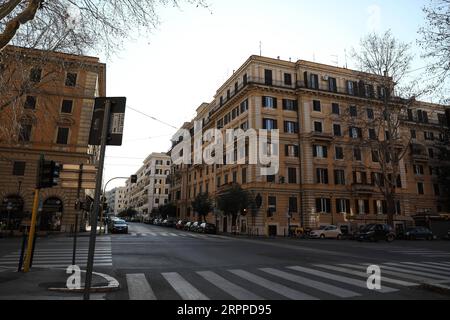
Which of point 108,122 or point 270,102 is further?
point 270,102

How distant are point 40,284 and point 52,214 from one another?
89.3ft

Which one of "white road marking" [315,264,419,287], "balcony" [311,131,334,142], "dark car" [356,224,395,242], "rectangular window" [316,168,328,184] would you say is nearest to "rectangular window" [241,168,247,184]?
"rectangular window" [316,168,328,184]

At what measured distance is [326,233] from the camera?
33000 millimetres

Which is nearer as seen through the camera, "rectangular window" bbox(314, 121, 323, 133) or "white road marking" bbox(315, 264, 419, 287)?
"white road marking" bbox(315, 264, 419, 287)

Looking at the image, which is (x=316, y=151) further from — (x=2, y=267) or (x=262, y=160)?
(x=2, y=267)

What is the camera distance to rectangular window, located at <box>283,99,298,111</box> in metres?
41.8

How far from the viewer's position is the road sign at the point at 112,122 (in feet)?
15.3

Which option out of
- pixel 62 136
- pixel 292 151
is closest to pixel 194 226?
pixel 292 151

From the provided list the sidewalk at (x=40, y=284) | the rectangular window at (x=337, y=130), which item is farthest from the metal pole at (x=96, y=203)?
the rectangular window at (x=337, y=130)

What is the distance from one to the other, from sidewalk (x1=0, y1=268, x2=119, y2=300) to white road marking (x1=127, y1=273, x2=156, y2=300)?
15.3 inches

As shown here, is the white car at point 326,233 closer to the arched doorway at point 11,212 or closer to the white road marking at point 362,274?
the white road marking at point 362,274

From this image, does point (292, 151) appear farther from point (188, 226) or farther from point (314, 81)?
point (188, 226)

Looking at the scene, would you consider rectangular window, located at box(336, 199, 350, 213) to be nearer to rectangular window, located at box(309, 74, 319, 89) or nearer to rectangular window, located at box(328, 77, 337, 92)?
rectangular window, located at box(328, 77, 337, 92)

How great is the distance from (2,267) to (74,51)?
8853 millimetres
